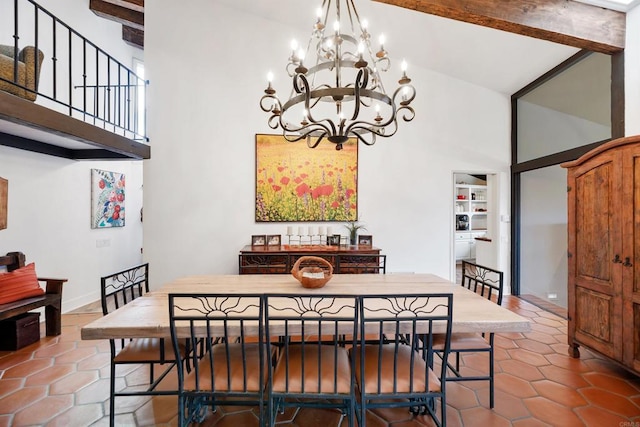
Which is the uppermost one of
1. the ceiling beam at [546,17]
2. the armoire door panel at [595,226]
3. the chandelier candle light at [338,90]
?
the ceiling beam at [546,17]

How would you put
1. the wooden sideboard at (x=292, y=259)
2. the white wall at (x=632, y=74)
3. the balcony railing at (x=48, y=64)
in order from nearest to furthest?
the balcony railing at (x=48, y=64), the white wall at (x=632, y=74), the wooden sideboard at (x=292, y=259)

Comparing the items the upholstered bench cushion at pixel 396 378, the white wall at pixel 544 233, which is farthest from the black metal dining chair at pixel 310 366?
the white wall at pixel 544 233

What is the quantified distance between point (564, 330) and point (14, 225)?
635 centimetres

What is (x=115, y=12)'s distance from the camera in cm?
495

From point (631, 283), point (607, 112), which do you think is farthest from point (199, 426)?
point (607, 112)

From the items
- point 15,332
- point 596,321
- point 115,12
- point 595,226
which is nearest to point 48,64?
point 115,12

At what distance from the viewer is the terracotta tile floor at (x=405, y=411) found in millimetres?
→ 1967

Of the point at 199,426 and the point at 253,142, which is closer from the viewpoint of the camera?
the point at 199,426

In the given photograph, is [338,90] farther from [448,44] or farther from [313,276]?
[448,44]

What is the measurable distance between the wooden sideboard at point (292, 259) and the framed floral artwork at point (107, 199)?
2.60 metres

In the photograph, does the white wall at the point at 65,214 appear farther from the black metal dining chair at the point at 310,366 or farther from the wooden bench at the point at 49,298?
the black metal dining chair at the point at 310,366

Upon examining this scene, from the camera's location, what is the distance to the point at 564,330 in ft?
11.1

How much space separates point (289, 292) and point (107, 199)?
4276mm

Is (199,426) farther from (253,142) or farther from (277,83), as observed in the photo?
(277,83)
